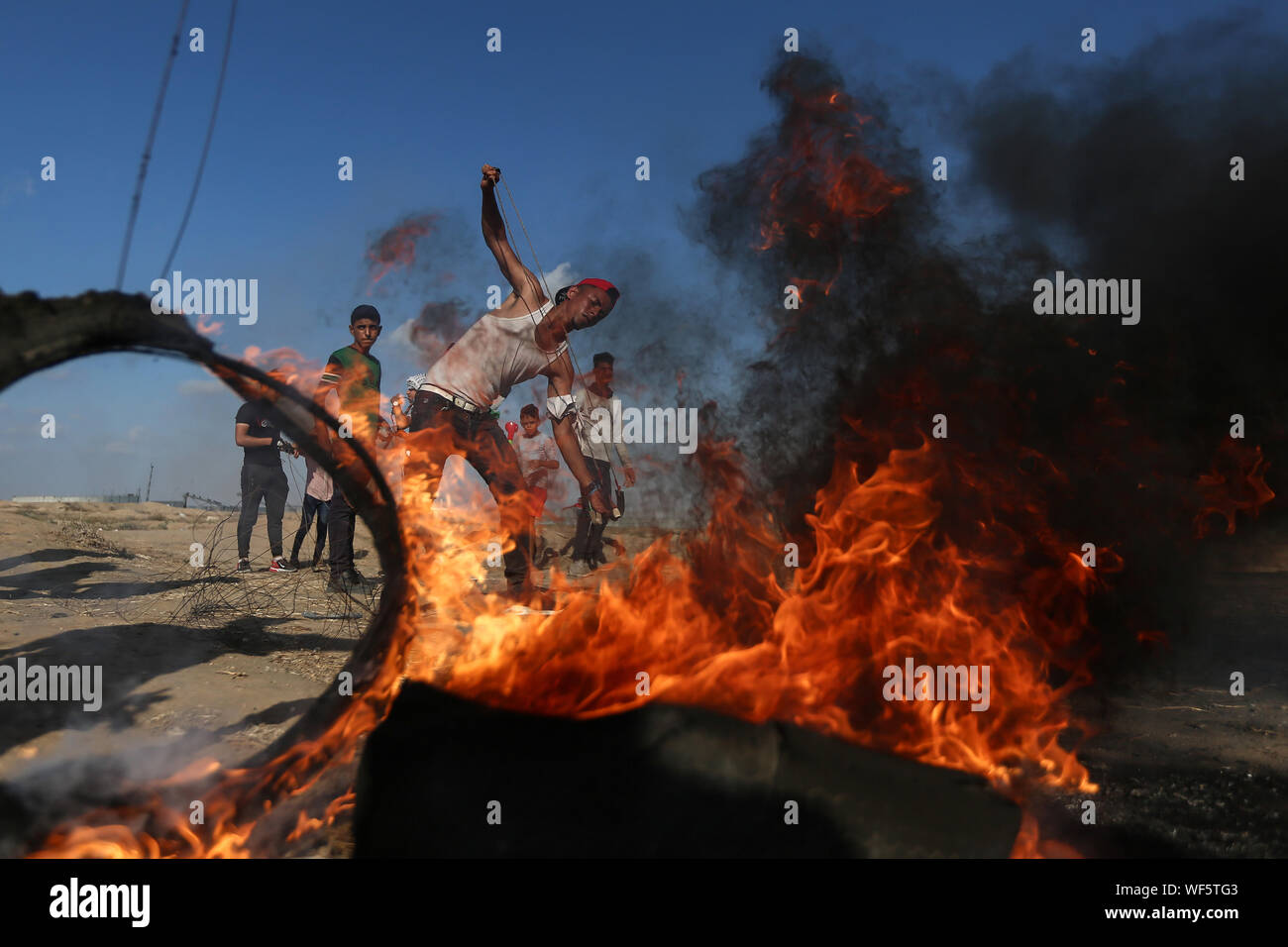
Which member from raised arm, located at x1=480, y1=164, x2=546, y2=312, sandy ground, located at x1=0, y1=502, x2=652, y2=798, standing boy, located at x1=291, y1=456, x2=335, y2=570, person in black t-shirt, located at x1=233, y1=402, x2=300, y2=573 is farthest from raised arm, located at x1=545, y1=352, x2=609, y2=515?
person in black t-shirt, located at x1=233, y1=402, x2=300, y2=573

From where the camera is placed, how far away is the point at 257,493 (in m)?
10.5

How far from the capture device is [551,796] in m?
3.50

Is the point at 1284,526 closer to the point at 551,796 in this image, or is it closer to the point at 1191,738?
the point at 1191,738

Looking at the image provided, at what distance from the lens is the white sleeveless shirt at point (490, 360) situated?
6.58m

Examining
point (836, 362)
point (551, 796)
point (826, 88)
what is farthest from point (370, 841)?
point (826, 88)

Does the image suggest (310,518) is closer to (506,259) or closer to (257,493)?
(257,493)

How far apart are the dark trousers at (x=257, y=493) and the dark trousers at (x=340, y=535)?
210cm

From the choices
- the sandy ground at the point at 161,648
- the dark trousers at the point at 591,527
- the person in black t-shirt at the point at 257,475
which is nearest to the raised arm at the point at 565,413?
the sandy ground at the point at 161,648

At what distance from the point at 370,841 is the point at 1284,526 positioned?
9692mm

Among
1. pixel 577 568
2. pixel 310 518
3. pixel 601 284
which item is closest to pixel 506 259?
pixel 601 284

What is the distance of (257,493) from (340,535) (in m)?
2.83

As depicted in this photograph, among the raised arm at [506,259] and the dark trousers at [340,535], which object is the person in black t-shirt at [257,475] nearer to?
the dark trousers at [340,535]

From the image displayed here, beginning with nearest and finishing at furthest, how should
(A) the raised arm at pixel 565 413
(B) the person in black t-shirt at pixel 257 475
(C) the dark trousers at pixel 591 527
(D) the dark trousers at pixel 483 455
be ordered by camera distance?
(D) the dark trousers at pixel 483 455 → (A) the raised arm at pixel 565 413 → (C) the dark trousers at pixel 591 527 → (B) the person in black t-shirt at pixel 257 475

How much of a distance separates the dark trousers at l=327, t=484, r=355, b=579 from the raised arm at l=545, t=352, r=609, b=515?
268 centimetres
